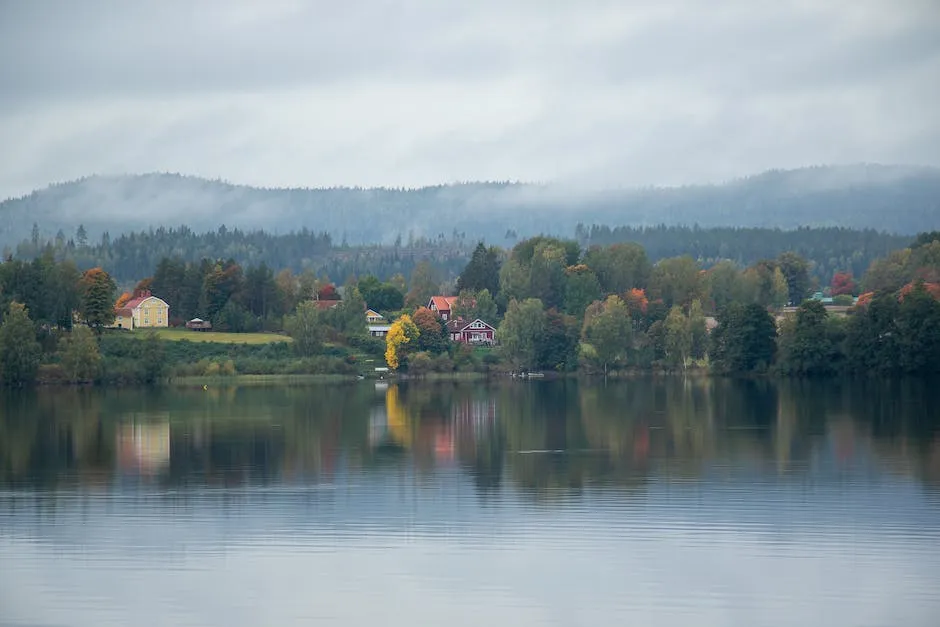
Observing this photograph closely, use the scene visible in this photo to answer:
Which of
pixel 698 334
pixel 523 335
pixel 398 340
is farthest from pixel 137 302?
pixel 698 334

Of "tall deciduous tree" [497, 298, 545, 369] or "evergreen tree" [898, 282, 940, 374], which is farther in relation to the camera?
"tall deciduous tree" [497, 298, 545, 369]

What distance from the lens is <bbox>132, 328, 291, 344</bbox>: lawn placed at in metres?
98.1

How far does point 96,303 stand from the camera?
309 feet

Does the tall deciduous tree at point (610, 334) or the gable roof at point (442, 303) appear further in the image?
the gable roof at point (442, 303)

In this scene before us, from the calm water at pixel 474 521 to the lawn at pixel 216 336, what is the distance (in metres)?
43.4

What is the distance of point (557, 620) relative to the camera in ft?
68.9

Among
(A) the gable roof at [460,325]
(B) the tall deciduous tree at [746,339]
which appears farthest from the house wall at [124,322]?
(B) the tall deciduous tree at [746,339]

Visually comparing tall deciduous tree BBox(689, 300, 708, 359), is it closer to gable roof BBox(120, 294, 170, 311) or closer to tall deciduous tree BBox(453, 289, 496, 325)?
tall deciduous tree BBox(453, 289, 496, 325)

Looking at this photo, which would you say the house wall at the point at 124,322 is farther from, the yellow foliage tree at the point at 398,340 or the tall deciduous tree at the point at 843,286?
the tall deciduous tree at the point at 843,286

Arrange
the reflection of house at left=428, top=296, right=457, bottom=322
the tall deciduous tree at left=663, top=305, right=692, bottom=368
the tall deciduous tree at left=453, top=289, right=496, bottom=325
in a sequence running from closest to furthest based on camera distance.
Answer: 1. the tall deciduous tree at left=663, top=305, right=692, bottom=368
2. the tall deciduous tree at left=453, top=289, right=496, bottom=325
3. the reflection of house at left=428, top=296, right=457, bottom=322

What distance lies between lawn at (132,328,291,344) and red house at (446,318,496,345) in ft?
45.8

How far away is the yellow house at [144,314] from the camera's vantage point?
104 meters

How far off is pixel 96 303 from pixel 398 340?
21.6 m

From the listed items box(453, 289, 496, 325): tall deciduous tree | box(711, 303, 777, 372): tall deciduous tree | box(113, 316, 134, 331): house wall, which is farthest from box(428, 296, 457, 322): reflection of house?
box(711, 303, 777, 372): tall deciduous tree
